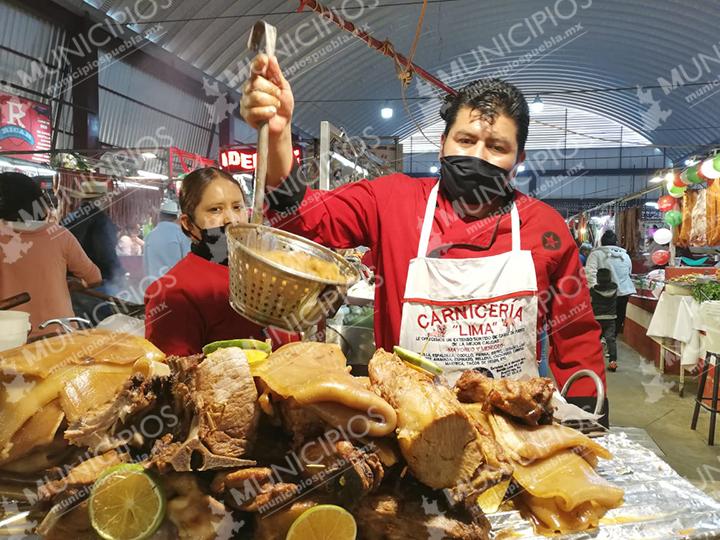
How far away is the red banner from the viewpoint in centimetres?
1004

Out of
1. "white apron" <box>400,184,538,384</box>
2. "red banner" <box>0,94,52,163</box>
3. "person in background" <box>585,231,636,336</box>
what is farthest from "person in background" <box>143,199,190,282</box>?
"person in background" <box>585,231,636,336</box>

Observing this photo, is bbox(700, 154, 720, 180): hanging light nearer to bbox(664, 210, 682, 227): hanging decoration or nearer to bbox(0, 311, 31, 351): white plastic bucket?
bbox(664, 210, 682, 227): hanging decoration


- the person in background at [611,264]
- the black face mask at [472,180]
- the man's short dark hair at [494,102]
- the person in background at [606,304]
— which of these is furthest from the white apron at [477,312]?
the person in background at [611,264]

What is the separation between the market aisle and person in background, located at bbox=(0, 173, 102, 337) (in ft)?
16.8

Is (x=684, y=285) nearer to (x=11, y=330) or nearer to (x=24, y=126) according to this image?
(x=11, y=330)

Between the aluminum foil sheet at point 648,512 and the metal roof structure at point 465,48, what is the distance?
30.9 ft

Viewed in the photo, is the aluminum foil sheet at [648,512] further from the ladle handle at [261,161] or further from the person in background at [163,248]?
the person in background at [163,248]

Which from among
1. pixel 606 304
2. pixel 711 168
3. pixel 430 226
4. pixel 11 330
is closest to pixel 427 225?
pixel 430 226

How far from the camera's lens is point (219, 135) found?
16703 millimetres

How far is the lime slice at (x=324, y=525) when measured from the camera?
103 cm

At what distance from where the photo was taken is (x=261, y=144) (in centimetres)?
131

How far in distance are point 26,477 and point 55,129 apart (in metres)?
12.5

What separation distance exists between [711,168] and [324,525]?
10.1 m

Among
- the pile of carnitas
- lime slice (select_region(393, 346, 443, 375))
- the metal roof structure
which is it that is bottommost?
the pile of carnitas
